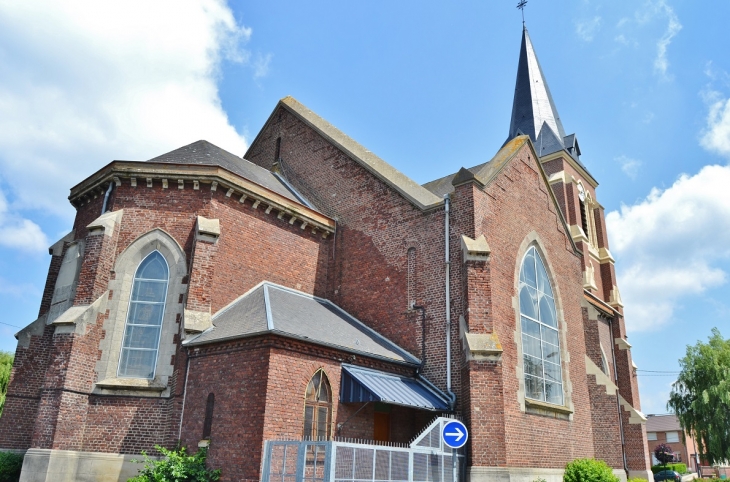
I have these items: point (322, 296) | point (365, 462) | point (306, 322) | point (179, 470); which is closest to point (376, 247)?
point (322, 296)

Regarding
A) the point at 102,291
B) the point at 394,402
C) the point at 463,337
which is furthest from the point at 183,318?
the point at 463,337

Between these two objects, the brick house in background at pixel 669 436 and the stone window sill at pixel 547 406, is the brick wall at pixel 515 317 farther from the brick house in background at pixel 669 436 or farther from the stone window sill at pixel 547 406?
the brick house in background at pixel 669 436

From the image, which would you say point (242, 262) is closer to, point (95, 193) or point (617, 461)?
point (95, 193)

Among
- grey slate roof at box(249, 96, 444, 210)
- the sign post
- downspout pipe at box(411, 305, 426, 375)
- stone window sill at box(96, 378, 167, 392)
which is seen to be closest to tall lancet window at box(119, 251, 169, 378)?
stone window sill at box(96, 378, 167, 392)

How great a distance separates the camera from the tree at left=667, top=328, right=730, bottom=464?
100 feet

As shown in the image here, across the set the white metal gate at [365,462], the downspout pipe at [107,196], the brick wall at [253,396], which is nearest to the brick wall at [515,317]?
the white metal gate at [365,462]

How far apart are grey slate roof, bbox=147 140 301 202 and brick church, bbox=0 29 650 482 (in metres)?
0.12

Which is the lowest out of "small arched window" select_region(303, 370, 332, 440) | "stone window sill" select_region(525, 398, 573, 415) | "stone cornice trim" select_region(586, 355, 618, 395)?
"small arched window" select_region(303, 370, 332, 440)

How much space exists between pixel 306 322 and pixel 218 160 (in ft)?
22.0

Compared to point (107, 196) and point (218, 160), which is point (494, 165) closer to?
point (218, 160)

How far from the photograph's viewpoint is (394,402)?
12633 millimetres

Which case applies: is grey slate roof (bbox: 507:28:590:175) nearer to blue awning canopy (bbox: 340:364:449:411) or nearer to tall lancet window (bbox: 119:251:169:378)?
blue awning canopy (bbox: 340:364:449:411)

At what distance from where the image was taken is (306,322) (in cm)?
1405

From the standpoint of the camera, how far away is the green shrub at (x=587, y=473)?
1521 centimetres
